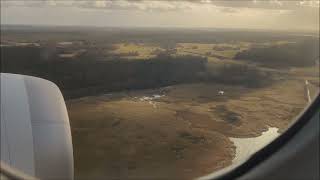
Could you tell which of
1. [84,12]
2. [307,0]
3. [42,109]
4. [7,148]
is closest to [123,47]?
[84,12]

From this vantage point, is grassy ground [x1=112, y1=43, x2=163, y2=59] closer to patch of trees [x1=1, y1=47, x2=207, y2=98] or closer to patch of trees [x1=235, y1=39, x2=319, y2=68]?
patch of trees [x1=1, y1=47, x2=207, y2=98]

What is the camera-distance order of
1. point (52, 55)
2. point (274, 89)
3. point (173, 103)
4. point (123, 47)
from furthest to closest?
point (52, 55), point (123, 47), point (173, 103), point (274, 89)

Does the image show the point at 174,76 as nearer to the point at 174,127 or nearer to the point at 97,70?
the point at 174,127

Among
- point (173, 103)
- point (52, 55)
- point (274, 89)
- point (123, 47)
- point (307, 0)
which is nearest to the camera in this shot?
point (307, 0)

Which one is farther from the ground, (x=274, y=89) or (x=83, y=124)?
(x=274, y=89)

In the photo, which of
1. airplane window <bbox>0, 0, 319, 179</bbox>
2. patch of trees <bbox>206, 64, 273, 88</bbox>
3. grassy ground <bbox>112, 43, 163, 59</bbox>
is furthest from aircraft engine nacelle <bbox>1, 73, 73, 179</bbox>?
patch of trees <bbox>206, 64, 273, 88</bbox>

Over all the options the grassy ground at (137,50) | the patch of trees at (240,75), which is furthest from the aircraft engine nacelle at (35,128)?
the patch of trees at (240,75)

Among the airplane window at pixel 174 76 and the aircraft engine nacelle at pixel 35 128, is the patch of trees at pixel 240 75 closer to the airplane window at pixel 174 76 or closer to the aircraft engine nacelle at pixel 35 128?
the airplane window at pixel 174 76

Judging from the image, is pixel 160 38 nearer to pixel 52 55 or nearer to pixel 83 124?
pixel 83 124
